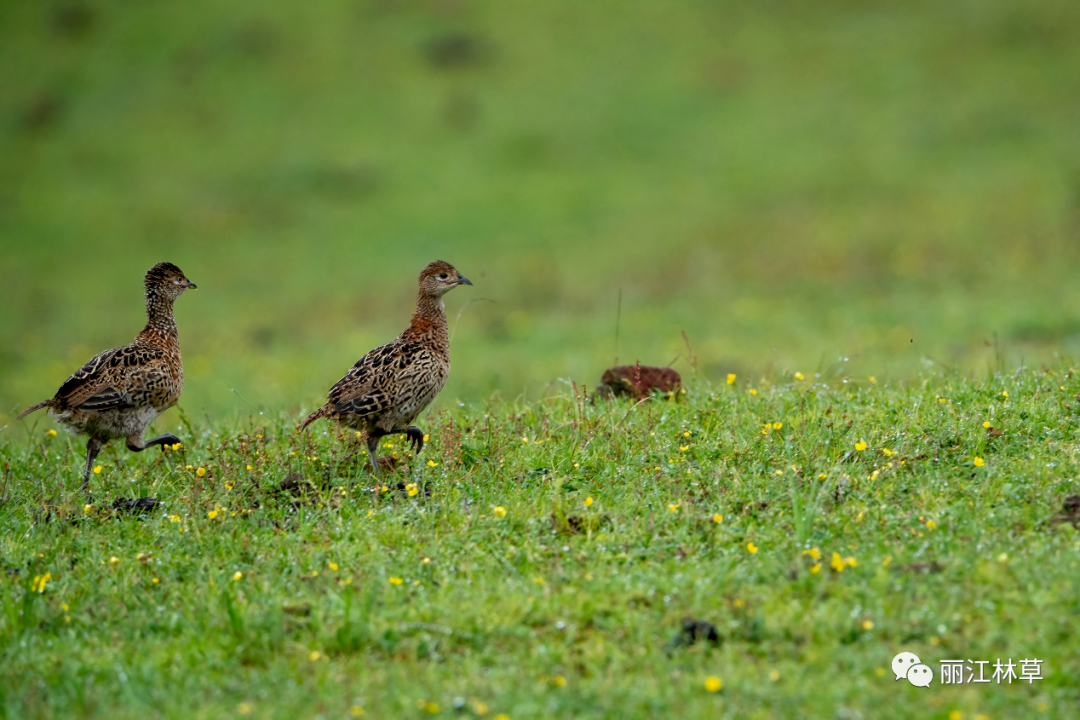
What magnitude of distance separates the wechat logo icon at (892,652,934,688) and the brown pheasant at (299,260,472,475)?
3.78 metres

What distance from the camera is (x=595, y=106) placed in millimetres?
32031

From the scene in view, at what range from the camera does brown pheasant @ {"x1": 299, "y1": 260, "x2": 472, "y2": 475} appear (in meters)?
7.89

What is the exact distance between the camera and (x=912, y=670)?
207 inches

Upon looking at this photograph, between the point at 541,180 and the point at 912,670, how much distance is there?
81.7 feet

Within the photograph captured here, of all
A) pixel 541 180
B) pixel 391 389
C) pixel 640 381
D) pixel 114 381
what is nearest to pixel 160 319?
pixel 114 381

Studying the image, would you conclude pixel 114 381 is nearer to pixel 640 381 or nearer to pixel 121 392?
pixel 121 392

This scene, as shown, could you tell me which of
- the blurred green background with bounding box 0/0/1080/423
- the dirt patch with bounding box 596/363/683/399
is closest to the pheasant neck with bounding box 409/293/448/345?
the dirt patch with bounding box 596/363/683/399

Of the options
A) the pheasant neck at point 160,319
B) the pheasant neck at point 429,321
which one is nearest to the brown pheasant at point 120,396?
the pheasant neck at point 160,319

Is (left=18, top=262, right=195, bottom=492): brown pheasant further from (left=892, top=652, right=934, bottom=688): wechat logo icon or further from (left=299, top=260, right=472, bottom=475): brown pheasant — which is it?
(left=892, top=652, right=934, bottom=688): wechat logo icon

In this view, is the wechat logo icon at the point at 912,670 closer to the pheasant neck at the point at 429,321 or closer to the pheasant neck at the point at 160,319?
the pheasant neck at the point at 429,321

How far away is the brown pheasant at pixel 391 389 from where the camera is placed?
25.9ft

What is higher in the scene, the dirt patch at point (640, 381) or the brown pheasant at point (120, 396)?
the dirt patch at point (640, 381)

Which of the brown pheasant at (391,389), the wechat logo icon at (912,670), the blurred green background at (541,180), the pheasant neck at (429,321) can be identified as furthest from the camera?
the blurred green background at (541,180)

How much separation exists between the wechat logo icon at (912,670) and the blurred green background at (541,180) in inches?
348
